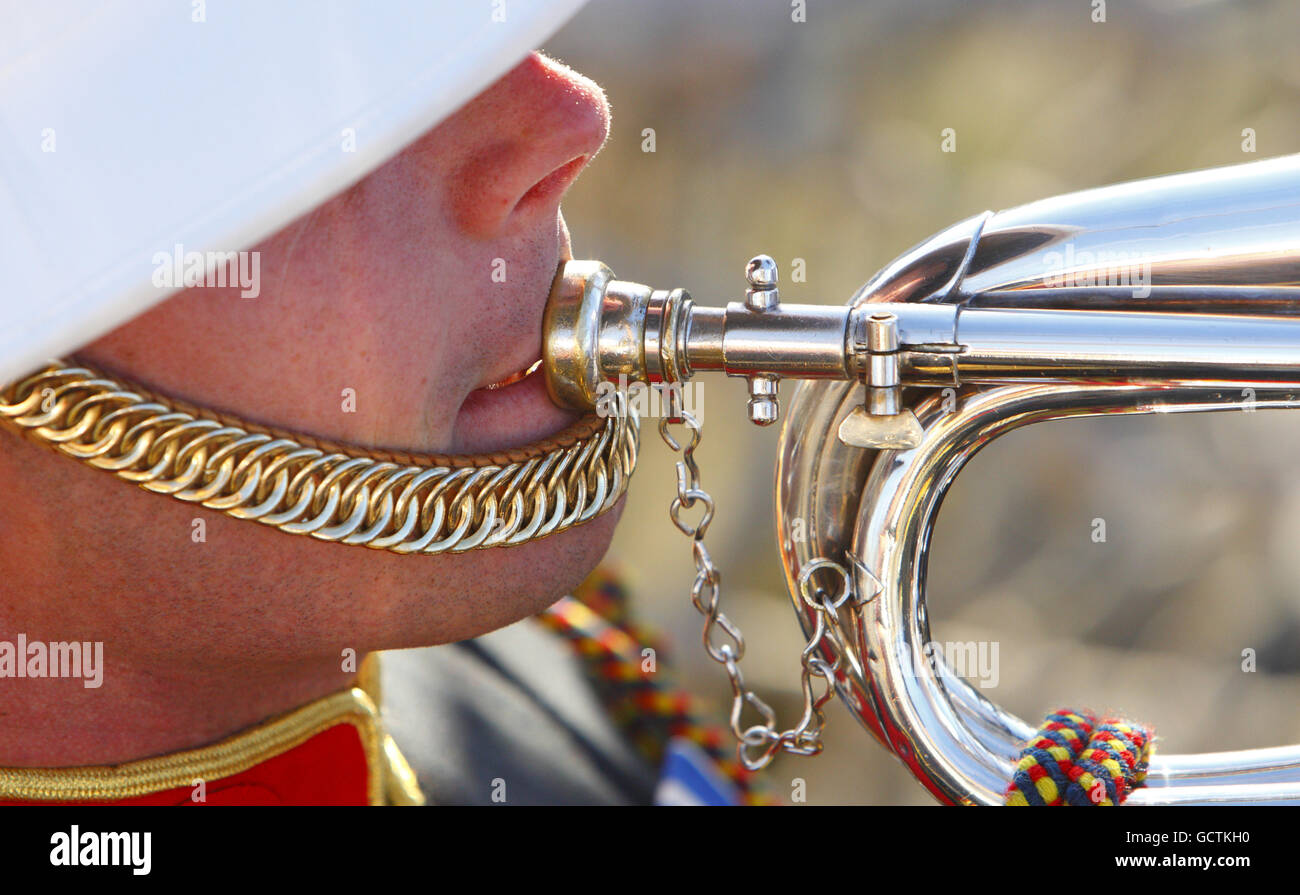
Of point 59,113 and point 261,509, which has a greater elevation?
point 59,113

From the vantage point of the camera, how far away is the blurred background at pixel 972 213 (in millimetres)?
3072

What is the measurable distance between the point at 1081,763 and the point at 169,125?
76 cm

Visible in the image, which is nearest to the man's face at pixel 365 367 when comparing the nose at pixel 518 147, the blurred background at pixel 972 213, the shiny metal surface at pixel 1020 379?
the nose at pixel 518 147

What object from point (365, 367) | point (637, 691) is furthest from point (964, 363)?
point (637, 691)

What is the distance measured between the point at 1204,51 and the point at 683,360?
2.69 meters

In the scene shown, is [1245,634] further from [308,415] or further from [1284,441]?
[308,415]

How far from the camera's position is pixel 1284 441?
3.11 m

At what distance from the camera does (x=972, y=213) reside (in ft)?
10.3

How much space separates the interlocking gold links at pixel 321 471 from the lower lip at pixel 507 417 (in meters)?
0.01

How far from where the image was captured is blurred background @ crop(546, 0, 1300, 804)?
3072mm

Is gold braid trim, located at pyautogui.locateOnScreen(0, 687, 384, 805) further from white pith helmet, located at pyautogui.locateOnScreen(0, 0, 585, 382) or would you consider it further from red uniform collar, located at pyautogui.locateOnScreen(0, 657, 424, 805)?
white pith helmet, located at pyautogui.locateOnScreen(0, 0, 585, 382)

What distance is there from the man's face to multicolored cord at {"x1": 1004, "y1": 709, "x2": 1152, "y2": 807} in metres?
0.40

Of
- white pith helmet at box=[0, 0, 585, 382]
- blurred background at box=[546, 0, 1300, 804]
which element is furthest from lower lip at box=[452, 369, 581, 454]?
blurred background at box=[546, 0, 1300, 804]
